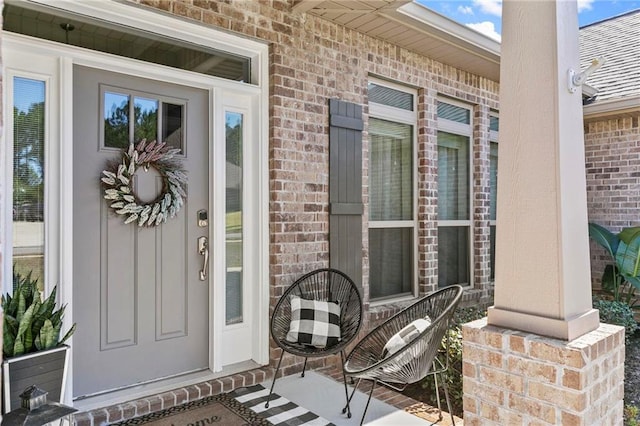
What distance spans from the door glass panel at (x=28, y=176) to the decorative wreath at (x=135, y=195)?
0.35 meters

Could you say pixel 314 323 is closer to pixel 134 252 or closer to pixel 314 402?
pixel 314 402

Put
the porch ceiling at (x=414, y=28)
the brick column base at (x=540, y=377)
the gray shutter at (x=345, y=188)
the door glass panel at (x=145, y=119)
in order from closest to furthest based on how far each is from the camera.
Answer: the brick column base at (x=540, y=377) < the door glass panel at (x=145, y=119) < the porch ceiling at (x=414, y=28) < the gray shutter at (x=345, y=188)

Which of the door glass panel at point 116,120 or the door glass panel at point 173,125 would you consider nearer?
the door glass panel at point 116,120

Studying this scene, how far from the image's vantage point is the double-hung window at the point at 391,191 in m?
4.09

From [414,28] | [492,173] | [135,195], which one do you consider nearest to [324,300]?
[135,195]

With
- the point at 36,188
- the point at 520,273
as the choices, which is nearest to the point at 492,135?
the point at 520,273

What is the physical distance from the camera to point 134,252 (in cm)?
279

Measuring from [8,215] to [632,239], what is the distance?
5.95 m

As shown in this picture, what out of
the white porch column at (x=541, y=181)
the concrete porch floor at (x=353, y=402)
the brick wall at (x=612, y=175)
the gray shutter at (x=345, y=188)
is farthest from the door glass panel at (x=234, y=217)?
the brick wall at (x=612, y=175)

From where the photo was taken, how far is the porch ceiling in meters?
3.33

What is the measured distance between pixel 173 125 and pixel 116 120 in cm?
36

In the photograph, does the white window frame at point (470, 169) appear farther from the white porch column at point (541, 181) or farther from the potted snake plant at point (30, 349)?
the potted snake plant at point (30, 349)

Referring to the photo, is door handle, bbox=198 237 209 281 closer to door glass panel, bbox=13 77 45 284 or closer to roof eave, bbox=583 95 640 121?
door glass panel, bbox=13 77 45 284

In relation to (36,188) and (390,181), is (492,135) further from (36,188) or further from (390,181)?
(36,188)
